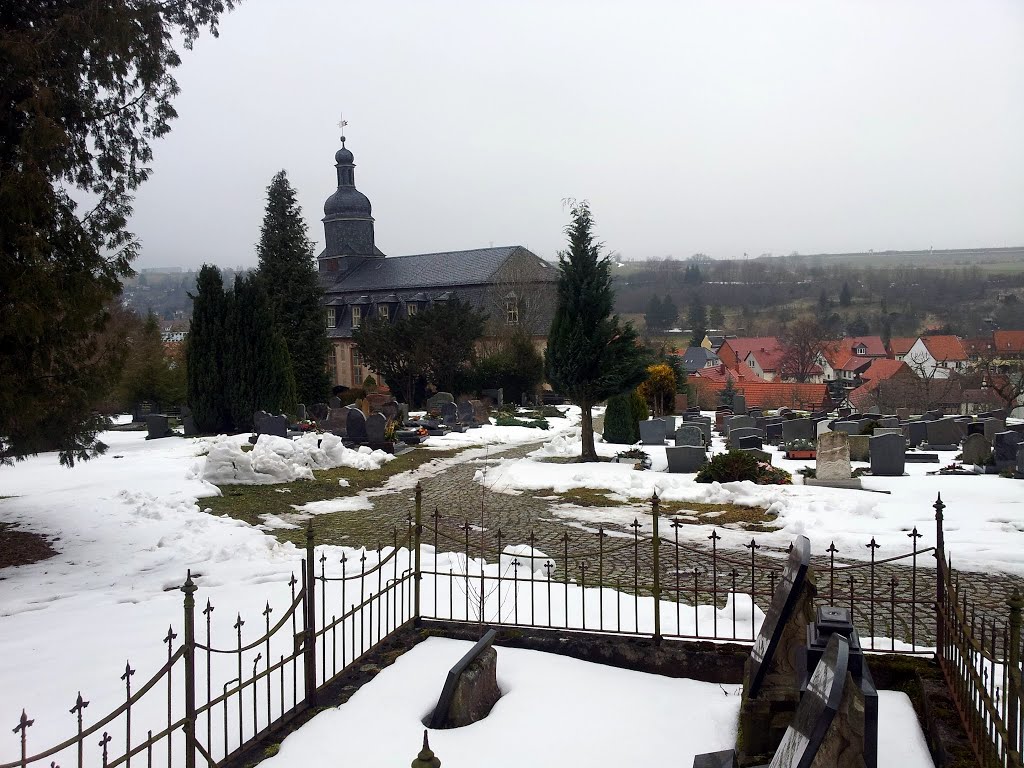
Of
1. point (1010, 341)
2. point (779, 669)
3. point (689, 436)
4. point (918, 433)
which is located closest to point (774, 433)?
point (918, 433)

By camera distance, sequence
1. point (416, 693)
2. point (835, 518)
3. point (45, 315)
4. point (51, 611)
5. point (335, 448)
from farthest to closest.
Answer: point (335, 448) < point (835, 518) < point (45, 315) < point (51, 611) < point (416, 693)

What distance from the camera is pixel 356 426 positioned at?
21.5 meters

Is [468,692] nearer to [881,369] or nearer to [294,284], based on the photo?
[294,284]

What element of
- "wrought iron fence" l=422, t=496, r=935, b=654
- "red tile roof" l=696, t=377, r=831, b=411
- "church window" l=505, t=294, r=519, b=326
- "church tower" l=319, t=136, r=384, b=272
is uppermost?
"church tower" l=319, t=136, r=384, b=272

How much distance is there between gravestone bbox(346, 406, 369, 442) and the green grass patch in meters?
2.63

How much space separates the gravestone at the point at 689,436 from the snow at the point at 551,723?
14.0 m

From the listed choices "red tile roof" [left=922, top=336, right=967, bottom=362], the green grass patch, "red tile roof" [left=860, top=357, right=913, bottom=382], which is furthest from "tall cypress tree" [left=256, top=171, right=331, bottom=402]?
"red tile roof" [left=922, top=336, right=967, bottom=362]

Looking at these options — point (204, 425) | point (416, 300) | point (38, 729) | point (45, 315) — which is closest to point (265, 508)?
point (45, 315)

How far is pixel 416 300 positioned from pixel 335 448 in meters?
31.6

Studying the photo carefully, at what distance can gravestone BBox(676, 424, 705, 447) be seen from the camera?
19447mm

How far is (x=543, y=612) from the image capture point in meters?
7.21

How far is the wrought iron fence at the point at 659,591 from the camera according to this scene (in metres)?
6.23

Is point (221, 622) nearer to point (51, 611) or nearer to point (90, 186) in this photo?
point (51, 611)

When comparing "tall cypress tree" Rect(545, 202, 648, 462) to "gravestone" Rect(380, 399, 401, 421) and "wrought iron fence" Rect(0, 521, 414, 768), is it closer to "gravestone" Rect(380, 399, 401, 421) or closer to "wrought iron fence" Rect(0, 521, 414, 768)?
"gravestone" Rect(380, 399, 401, 421)
